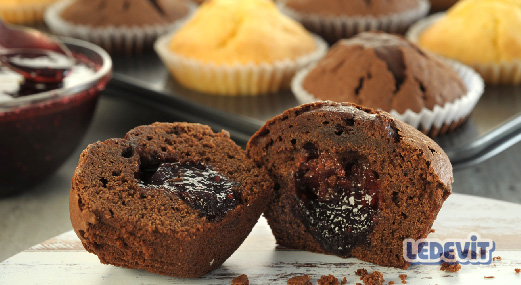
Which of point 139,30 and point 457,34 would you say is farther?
point 139,30

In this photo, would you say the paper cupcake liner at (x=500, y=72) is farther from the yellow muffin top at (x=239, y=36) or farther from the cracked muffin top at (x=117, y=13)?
the cracked muffin top at (x=117, y=13)

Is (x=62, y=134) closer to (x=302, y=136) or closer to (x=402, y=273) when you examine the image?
(x=302, y=136)

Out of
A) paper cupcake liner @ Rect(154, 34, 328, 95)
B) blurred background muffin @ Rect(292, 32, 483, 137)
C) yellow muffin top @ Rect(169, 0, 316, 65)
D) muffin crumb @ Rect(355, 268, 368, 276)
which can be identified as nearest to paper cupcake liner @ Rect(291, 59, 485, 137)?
blurred background muffin @ Rect(292, 32, 483, 137)

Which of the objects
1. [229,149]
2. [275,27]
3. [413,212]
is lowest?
[413,212]

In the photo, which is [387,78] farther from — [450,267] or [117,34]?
[117,34]

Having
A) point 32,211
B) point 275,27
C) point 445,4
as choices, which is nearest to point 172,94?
point 275,27

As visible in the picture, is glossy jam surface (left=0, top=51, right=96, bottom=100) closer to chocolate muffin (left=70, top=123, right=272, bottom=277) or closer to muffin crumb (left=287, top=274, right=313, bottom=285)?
chocolate muffin (left=70, top=123, right=272, bottom=277)

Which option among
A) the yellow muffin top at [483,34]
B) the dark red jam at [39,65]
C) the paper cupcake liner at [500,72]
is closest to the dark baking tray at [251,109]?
the paper cupcake liner at [500,72]
